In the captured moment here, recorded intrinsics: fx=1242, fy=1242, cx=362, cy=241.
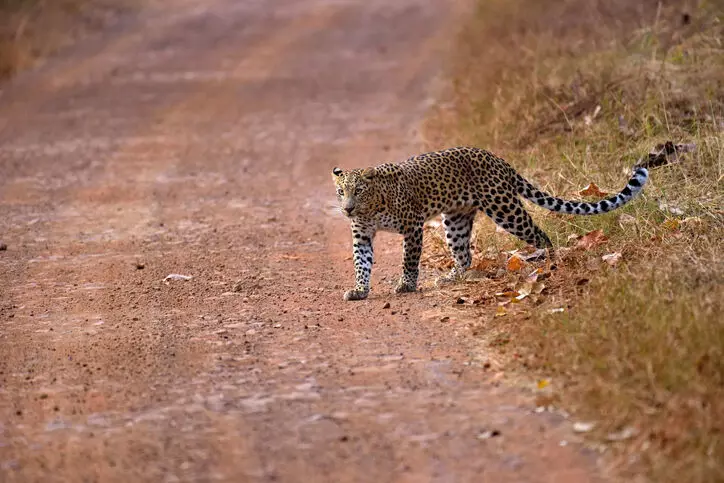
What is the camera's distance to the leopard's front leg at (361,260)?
8.74 m

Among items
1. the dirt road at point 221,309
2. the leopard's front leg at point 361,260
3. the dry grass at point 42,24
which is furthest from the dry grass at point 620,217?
the dry grass at point 42,24

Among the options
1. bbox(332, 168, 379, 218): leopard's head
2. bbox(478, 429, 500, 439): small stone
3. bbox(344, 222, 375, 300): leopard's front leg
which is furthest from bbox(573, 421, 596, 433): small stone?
bbox(332, 168, 379, 218): leopard's head

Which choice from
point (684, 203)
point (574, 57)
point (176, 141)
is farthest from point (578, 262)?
point (176, 141)

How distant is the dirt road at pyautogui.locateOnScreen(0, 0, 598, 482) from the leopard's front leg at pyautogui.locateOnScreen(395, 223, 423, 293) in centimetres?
14

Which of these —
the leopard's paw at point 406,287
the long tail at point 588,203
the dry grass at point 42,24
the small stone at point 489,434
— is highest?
the dry grass at point 42,24

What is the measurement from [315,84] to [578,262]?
12088mm

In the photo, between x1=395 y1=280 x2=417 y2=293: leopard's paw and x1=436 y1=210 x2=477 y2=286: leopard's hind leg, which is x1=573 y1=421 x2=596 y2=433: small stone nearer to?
x1=395 y1=280 x2=417 y2=293: leopard's paw

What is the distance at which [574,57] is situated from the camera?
1415 centimetres

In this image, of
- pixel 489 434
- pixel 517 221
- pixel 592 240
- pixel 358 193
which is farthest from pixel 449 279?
pixel 489 434

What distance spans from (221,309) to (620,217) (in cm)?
299

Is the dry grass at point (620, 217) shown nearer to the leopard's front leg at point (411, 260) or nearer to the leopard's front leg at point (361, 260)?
the leopard's front leg at point (411, 260)

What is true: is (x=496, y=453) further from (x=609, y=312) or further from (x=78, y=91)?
(x=78, y=91)

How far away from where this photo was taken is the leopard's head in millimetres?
8680

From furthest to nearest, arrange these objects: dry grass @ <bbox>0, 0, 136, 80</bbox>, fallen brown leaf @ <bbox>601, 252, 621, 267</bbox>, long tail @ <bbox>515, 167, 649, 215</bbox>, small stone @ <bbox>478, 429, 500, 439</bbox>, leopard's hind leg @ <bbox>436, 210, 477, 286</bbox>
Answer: dry grass @ <bbox>0, 0, 136, 80</bbox>, leopard's hind leg @ <bbox>436, 210, 477, 286</bbox>, long tail @ <bbox>515, 167, 649, 215</bbox>, fallen brown leaf @ <bbox>601, 252, 621, 267</bbox>, small stone @ <bbox>478, 429, 500, 439</bbox>
